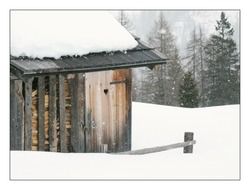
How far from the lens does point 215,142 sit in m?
17.5

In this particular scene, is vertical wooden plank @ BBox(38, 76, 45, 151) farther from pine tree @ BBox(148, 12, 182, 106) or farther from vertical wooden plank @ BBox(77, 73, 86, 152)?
pine tree @ BBox(148, 12, 182, 106)

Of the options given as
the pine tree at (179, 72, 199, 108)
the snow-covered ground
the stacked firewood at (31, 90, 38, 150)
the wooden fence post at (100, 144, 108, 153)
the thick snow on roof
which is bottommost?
the snow-covered ground

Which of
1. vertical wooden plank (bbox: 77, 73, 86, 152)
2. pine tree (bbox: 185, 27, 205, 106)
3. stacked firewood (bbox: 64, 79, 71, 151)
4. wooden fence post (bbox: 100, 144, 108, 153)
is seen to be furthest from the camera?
pine tree (bbox: 185, 27, 205, 106)

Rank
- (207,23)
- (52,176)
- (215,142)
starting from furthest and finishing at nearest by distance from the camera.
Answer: (207,23)
(215,142)
(52,176)

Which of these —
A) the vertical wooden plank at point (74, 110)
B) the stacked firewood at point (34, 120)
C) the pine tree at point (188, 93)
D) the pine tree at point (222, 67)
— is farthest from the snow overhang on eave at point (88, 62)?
the pine tree at point (188, 93)

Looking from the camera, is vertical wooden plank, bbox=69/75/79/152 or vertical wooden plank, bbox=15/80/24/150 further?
vertical wooden plank, bbox=69/75/79/152

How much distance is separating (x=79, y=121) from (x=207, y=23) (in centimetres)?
2089

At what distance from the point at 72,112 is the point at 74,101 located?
226mm

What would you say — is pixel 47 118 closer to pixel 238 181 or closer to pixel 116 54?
pixel 116 54

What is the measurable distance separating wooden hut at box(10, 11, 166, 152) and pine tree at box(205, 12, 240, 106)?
34.2ft

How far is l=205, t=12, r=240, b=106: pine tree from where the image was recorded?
2438 centimetres

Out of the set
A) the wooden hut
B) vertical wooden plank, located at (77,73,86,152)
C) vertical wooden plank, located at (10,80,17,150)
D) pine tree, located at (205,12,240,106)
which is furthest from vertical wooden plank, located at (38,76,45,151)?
pine tree, located at (205,12,240,106)

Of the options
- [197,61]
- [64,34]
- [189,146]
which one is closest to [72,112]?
[64,34]

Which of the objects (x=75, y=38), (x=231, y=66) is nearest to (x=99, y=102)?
(x=75, y=38)
